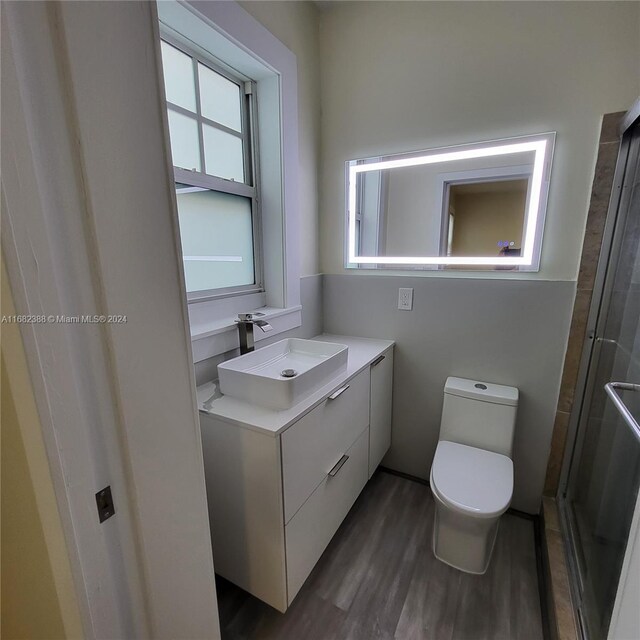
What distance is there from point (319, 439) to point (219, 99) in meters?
1.54

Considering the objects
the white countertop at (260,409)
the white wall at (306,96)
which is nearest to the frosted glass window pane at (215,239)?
the white wall at (306,96)

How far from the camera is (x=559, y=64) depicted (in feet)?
4.66

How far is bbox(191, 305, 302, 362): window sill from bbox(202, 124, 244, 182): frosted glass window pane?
2.21ft

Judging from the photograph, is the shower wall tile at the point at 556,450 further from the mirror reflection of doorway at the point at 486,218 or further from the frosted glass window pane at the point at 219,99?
the frosted glass window pane at the point at 219,99

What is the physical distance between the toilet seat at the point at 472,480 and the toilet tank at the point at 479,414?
0.16 ft

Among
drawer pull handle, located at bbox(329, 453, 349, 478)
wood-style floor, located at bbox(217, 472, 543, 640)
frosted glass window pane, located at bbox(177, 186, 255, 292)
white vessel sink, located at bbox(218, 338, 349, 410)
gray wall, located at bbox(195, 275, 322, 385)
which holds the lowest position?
wood-style floor, located at bbox(217, 472, 543, 640)

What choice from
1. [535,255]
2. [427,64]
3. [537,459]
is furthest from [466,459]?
[427,64]

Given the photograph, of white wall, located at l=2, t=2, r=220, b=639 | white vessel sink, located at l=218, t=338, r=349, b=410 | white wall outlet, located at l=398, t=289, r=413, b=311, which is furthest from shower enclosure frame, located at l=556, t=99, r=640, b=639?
white wall, located at l=2, t=2, r=220, b=639

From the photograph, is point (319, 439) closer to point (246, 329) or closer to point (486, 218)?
point (246, 329)

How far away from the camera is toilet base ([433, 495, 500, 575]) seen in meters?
1.43

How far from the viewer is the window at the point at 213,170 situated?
134cm

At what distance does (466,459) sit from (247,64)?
6.80ft


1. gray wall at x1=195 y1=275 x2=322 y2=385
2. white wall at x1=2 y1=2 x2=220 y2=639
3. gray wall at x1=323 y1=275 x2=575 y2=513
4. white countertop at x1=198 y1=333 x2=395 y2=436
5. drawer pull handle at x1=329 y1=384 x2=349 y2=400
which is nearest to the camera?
white wall at x1=2 y1=2 x2=220 y2=639

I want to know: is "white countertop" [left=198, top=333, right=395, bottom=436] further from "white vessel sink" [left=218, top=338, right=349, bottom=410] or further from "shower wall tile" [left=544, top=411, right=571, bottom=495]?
"shower wall tile" [left=544, top=411, right=571, bottom=495]
